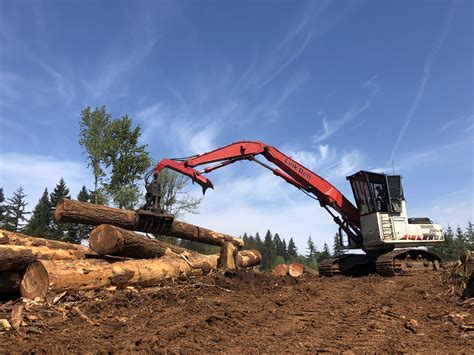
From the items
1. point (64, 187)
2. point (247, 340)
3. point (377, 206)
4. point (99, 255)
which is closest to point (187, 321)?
point (247, 340)

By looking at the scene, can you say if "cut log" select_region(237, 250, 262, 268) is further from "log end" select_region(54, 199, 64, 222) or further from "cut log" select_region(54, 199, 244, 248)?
"log end" select_region(54, 199, 64, 222)

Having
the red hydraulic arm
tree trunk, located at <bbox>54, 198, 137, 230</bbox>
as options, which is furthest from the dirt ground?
the red hydraulic arm

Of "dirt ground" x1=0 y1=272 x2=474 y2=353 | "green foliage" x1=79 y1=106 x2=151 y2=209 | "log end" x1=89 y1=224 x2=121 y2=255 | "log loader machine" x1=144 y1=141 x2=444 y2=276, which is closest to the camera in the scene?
"dirt ground" x1=0 y1=272 x2=474 y2=353

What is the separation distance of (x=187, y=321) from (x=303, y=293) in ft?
12.3

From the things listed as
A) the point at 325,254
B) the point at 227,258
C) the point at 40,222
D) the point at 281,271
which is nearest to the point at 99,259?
the point at 227,258

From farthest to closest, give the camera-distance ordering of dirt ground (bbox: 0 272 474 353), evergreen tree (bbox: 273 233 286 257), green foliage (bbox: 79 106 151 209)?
evergreen tree (bbox: 273 233 286 257) → green foliage (bbox: 79 106 151 209) → dirt ground (bbox: 0 272 474 353)

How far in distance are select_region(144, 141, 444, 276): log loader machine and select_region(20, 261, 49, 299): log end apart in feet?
17.9

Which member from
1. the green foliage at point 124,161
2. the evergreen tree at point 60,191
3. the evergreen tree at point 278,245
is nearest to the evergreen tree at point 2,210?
the evergreen tree at point 60,191

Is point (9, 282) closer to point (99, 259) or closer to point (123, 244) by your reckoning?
point (99, 259)

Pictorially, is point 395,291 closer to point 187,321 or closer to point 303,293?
point 303,293

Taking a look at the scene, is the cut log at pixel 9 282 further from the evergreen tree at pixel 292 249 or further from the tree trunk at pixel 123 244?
the evergreen tree at pixel 292 249

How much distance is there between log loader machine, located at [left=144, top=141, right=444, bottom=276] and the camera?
1254 centimetres

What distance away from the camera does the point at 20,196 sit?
59.4m

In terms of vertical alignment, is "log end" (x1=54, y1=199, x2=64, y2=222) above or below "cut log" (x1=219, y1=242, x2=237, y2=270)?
above
